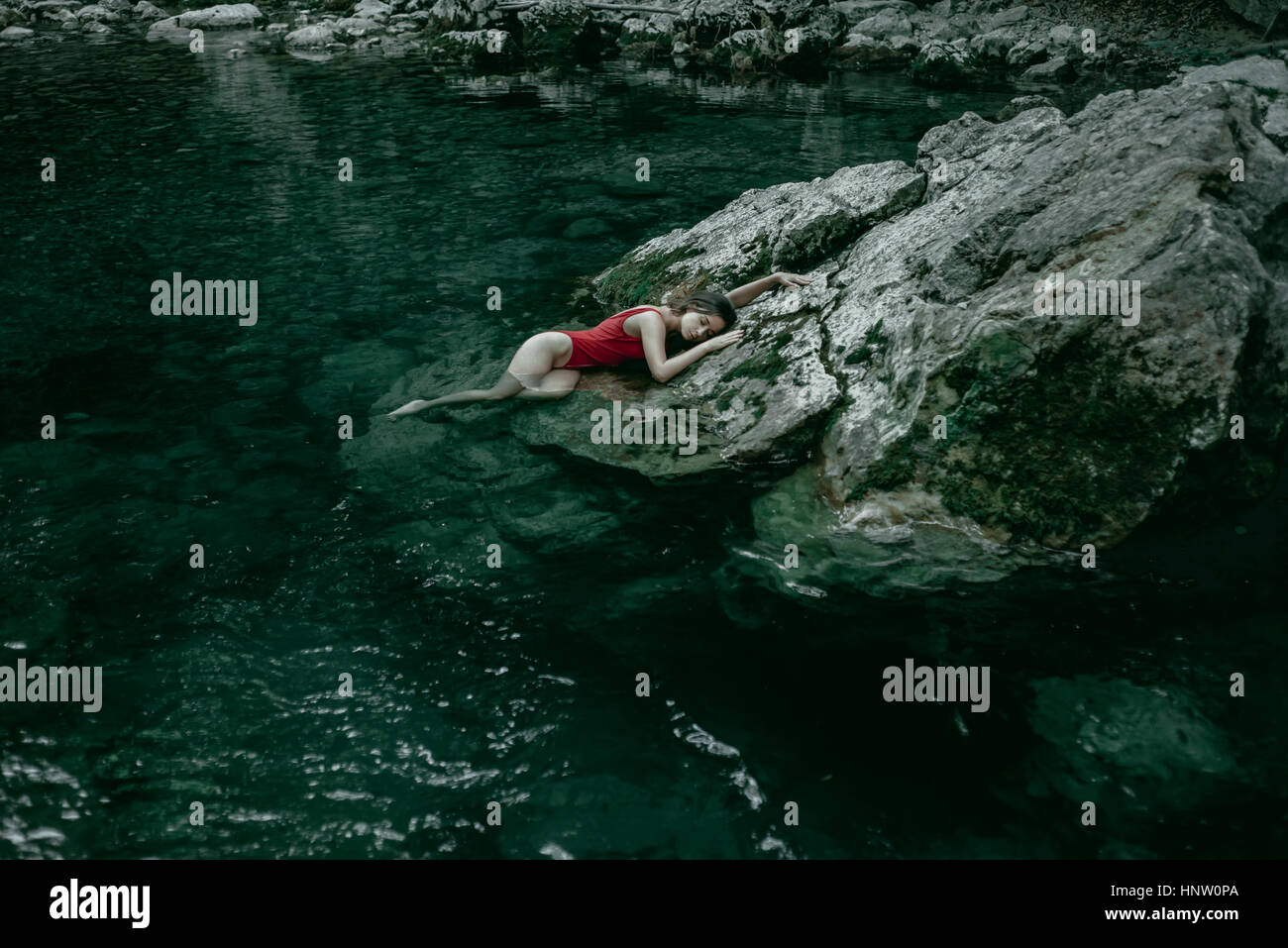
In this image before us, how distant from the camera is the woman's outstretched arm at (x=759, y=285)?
925cm

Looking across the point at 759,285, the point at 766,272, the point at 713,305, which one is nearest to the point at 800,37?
the point at 766,272

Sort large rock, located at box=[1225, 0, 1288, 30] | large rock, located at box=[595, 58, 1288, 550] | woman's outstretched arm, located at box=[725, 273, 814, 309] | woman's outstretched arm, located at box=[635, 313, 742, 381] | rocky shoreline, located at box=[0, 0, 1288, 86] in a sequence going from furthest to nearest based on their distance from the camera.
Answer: rocky shoreline, located at box=[0, 0, 1288, 86]
large rock, located at box=[1225, 0, 1288, 30]
woman's outstretched arm, located at box=[725, 273, 814, 309]
woman's outstretched arm, located at box=[635, 313, 742, 381]
large rock, located at box=[595, 58, 1288, 550]

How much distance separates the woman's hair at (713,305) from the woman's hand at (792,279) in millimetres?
609

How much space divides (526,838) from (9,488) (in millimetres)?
5910

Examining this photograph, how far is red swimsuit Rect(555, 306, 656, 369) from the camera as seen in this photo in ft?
30.0

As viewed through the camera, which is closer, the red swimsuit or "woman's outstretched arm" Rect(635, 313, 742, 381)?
"woman's outstretched arm" Rect(635, 313, 742, 381)

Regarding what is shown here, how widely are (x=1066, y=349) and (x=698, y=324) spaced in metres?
3.73

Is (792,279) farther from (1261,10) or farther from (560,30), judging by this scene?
(1261,10)

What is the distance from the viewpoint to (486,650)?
6.00 metres

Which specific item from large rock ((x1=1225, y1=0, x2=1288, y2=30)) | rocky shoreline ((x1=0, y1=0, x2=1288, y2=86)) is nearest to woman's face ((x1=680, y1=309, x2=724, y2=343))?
rocky shoreline ((x1=0, y1=0, x2=1288, y2=86))

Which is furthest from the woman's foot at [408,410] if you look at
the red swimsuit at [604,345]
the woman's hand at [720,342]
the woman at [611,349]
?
the woman's hand at [720,342]

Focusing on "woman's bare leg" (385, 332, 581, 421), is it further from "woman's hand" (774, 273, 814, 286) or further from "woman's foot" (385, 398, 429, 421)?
"woman's hand" (774, 273, 814, 286)

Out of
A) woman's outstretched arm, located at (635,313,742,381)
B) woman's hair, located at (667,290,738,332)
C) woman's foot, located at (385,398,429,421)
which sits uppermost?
woman's hair, located at (667,290,738,332)

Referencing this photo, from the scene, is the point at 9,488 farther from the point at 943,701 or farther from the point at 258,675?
the point at 943,701
